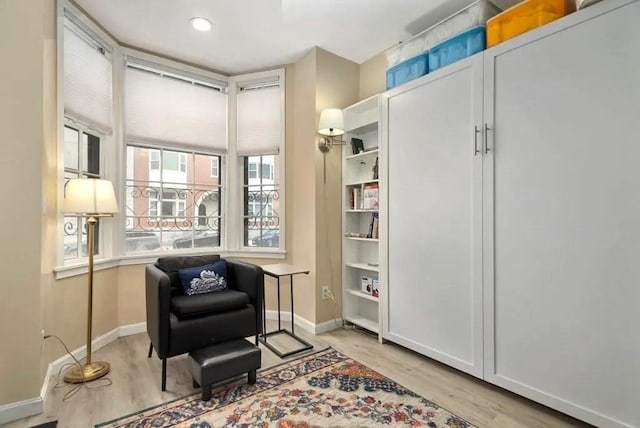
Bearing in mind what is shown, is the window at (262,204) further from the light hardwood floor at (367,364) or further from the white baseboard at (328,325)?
the light hardwood floor at (367,364)

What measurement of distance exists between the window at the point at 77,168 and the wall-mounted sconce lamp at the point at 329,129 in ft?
6.68

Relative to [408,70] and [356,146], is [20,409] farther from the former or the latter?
[408,70]

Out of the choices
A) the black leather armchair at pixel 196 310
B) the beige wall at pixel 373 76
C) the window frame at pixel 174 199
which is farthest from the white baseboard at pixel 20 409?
the beige wall at pixel 373 76

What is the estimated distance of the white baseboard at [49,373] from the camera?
5.74 ft

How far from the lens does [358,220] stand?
11.0 ft

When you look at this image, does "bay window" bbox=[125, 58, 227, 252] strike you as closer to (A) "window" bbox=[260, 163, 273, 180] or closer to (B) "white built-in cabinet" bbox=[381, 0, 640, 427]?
(A) "window" bbox=[260, 163, 273, 180]

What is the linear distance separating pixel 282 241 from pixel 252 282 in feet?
3.07

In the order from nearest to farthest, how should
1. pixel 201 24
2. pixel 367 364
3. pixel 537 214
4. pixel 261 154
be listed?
pixel 537 214
pixel 367 364
pixel 201 24
pixel 261 154

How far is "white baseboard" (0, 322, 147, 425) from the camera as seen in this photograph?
175 centimetres

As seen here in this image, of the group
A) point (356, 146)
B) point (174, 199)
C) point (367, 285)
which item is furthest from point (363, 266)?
point (174, 199)

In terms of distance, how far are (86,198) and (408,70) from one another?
259 centimetres

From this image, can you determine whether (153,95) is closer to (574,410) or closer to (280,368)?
(280,368)

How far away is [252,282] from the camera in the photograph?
8.36 ft

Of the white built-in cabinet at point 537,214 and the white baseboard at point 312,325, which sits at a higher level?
the white built-in cabinet at point 537,214
